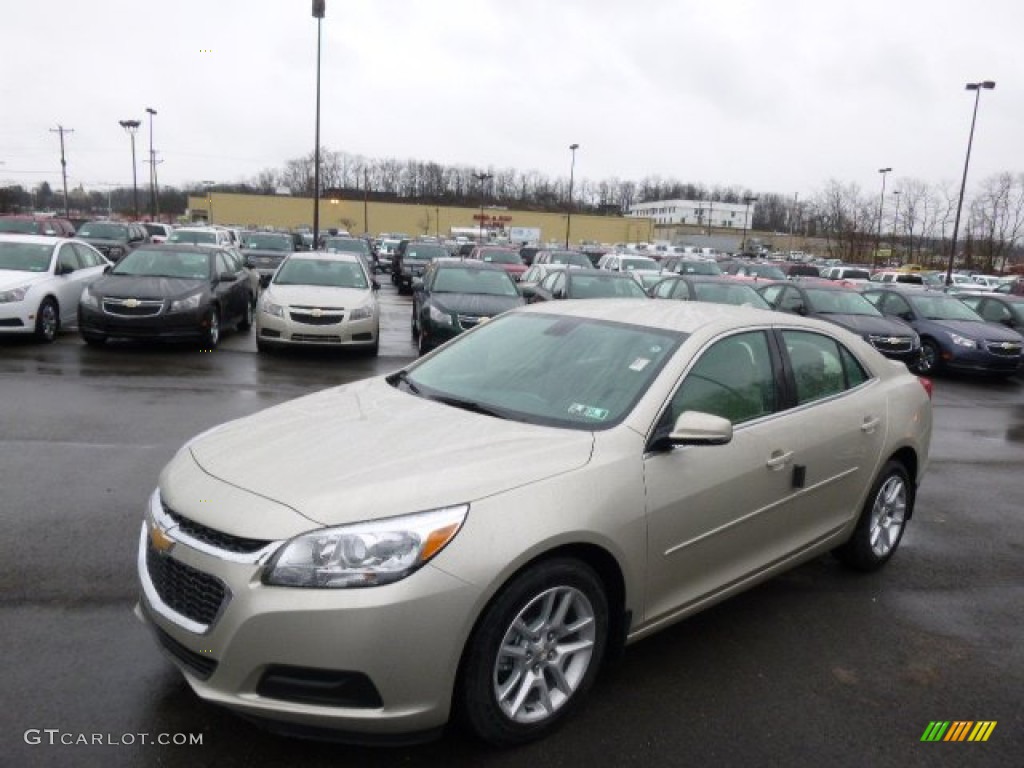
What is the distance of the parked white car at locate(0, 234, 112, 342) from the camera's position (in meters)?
11.0

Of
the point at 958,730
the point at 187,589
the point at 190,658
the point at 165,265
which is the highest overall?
the point at 165,265

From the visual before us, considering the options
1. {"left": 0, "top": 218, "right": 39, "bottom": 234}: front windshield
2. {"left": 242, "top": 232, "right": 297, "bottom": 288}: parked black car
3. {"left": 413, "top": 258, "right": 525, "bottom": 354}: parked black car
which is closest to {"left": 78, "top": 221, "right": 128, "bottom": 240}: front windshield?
{"left": 0, "top": 218, "right": 39, "bottom": 234}: front windshield

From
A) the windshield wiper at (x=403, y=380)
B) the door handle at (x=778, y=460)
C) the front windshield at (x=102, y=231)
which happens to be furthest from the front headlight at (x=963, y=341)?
the front windshield at (x=102, y=231)

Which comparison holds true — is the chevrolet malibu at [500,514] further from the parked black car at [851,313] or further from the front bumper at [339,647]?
the parked black car at [851,313]

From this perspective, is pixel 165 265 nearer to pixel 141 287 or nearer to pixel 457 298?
pixel 141 287

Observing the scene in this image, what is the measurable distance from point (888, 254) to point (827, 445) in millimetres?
79565

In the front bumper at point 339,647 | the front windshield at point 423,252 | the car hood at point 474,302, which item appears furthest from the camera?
the front windshield at point 423,252

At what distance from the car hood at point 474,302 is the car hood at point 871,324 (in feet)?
20.2

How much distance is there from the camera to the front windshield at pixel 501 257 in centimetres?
2723

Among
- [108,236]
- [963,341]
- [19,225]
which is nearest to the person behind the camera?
[963,341]

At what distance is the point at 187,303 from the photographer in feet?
37.3

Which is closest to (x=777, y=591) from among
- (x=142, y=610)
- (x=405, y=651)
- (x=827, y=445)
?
(x=827, y=445)

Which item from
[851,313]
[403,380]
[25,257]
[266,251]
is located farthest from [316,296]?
[266,251]

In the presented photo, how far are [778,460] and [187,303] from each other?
982cm
